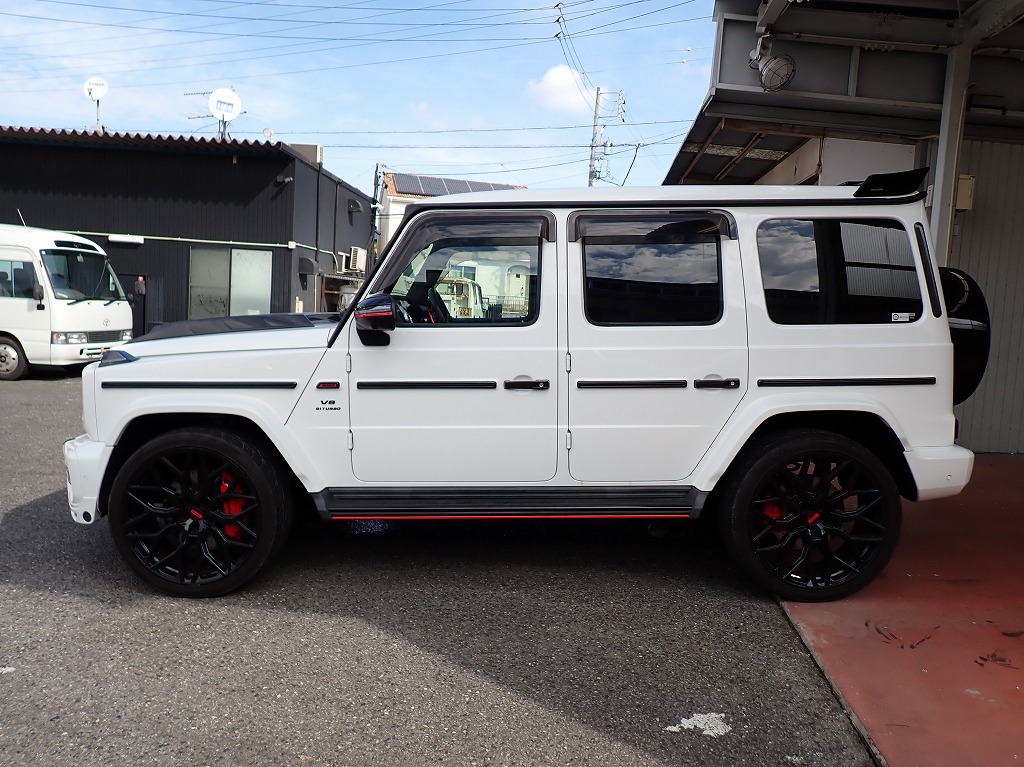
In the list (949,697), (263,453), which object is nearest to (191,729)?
(263,453)

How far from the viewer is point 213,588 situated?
A: 4133 millimetres

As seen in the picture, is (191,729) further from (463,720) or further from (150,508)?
(150,508)

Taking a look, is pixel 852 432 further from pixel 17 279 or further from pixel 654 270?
pixel 17 279

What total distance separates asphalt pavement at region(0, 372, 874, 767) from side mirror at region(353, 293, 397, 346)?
1.93ft

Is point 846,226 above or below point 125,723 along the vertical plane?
above

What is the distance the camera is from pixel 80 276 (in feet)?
45.1

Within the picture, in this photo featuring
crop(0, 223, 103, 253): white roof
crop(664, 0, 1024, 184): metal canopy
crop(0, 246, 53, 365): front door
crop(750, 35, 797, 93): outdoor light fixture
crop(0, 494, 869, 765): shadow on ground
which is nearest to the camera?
crop(0, 494, 869, 765): shadow on ground

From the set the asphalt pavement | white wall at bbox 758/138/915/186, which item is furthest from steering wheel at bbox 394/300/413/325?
white wall at bbox 758/138/915/186

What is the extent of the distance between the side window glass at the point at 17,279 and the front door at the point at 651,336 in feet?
39.0

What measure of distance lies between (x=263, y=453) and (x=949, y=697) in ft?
10.5

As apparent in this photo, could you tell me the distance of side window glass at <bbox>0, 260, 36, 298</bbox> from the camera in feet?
42.7

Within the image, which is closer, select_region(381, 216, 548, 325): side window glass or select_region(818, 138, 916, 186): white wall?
select_region(381, 216, 548, 325): side window glass

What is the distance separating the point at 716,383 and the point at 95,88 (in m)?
22.1

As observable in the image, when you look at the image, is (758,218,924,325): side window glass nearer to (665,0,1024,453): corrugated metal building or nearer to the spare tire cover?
the spare tire cover
